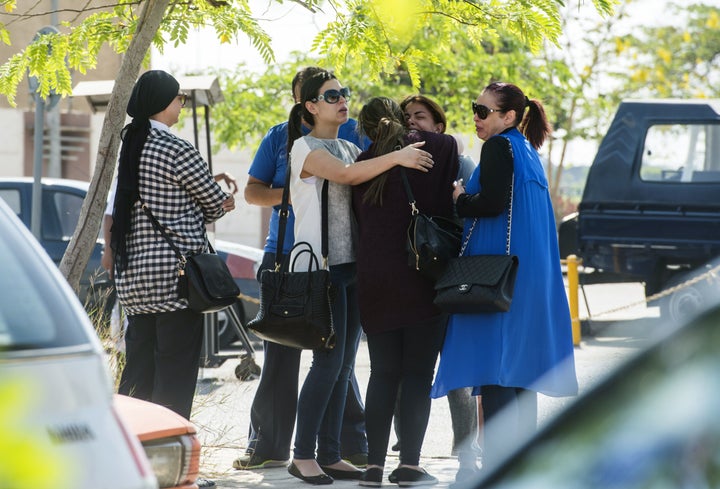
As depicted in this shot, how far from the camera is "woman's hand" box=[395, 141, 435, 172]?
16.6 ft

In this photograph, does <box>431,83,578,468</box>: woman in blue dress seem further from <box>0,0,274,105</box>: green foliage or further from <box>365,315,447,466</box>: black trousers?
<box>0,0,274,105</box>: green foliage

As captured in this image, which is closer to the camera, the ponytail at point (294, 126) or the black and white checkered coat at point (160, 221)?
the black and white checkered coat at point (160, 221)

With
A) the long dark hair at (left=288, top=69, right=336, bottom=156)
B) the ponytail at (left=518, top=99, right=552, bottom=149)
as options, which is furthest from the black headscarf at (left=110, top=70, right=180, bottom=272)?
the ponytail at (left=518, top=99, right=552, bottom=149)

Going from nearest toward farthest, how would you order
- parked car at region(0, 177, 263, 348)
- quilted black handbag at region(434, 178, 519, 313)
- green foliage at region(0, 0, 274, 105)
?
quilted black handbag at region(434, 178, 519, 313), green foliage at region(0, 0, 274, 105), parked car at region(0, 177, 263, 348)

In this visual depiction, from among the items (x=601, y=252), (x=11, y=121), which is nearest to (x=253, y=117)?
(x=601, y=252)

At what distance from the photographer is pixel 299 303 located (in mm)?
5152

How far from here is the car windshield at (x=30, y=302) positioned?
2.24 m

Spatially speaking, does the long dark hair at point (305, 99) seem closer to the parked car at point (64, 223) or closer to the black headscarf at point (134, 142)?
the black headscarf at point (134, 142)

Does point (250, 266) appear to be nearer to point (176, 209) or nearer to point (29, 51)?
point (29, 51)

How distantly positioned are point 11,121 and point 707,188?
722 inches

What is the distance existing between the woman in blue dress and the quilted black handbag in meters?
0.11

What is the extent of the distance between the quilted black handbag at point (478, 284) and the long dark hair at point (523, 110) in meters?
0.66

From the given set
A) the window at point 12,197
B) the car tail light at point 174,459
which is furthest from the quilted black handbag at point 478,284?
the window at point 12,197

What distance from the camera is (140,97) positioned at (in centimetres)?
518
